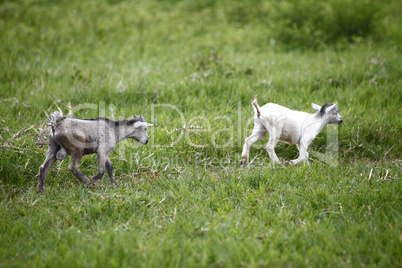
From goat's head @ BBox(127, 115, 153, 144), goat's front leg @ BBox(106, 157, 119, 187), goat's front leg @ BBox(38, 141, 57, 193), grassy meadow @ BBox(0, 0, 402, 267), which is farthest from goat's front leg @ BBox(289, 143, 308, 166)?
goat's front leg @ BBox(38, 141, 57, 193)

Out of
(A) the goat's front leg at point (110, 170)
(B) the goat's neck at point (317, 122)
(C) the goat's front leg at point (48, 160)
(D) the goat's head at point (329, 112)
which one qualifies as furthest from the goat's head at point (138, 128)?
(D) the goat's head at point (329, 112)

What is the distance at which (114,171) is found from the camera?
5.42 metres

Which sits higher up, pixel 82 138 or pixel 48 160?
pixel 82 138

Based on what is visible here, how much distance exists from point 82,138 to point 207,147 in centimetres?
225

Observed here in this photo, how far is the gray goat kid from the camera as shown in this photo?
443 cm

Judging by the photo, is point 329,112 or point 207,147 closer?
point 329,112

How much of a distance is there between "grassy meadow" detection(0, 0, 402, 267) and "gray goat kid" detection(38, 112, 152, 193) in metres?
0.44

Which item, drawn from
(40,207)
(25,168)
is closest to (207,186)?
(40,207)

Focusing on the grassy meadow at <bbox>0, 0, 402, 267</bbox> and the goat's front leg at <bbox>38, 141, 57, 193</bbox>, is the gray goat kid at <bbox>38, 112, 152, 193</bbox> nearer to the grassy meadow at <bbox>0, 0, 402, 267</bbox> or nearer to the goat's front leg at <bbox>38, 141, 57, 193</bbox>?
the goat's front leg at <bbox>38, 141, 57, 193</bbox>

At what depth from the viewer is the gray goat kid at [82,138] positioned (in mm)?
4426

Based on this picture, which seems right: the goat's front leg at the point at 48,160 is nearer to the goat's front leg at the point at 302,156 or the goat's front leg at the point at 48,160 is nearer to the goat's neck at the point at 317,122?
the goat's front leg at the point at 302,156

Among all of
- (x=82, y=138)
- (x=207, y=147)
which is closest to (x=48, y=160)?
(x=82, y=138)

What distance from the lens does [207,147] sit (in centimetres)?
600

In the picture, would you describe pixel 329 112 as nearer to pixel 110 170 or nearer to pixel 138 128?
pixel 138 128
